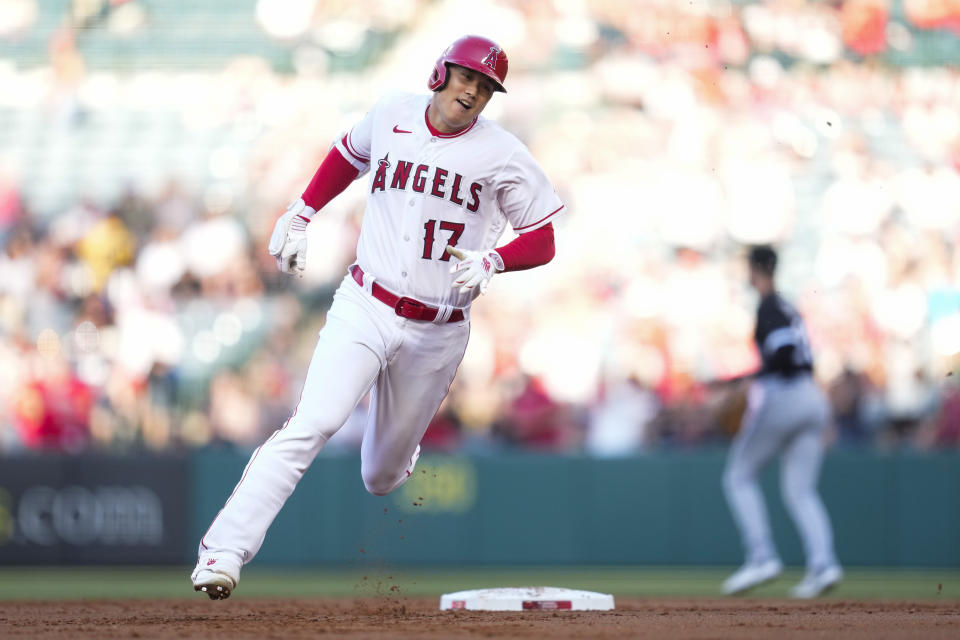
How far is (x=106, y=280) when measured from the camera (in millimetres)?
11500

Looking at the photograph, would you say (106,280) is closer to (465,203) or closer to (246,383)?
(246,383)

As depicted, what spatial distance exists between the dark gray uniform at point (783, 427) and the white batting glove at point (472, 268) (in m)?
3.81

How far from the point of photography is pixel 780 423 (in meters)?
8.59

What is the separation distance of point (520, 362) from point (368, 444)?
5.60m

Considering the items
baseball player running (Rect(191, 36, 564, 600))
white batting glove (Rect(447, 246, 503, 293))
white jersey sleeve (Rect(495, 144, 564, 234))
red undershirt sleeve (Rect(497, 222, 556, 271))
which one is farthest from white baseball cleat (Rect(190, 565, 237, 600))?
white jersey sleeve (Rect(495, 144, 564, 234))

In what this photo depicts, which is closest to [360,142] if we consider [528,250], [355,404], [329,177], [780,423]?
[329,177]

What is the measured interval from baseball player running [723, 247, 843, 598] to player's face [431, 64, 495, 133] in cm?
369

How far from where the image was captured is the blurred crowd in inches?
425

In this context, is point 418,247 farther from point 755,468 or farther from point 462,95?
point 755,468

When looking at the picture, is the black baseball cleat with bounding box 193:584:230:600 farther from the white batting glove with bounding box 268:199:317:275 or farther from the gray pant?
the gray pant

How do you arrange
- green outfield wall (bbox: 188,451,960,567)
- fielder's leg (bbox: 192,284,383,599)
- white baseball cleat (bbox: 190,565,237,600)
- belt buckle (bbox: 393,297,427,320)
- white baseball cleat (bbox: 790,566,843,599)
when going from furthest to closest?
green outfield wall (bbox: 188,451,960,567), white baseball cleat (bbox: 790,566,843,599), belt buckle (bbox: 393,297,427,320), fielder's leg (bbox: 192,284,383,599), white baseball cleat (bbox: 190,565,237,600)

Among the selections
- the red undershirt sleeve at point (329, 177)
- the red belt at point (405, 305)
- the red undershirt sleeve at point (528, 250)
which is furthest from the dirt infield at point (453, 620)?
the red undershirt sleeve at point (329, 177)

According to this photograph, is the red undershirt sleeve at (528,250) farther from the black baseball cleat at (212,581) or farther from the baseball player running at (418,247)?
the black baseball cleat at (212,581)

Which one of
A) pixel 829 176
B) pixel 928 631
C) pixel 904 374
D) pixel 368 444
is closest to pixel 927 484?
pixel 904 374
